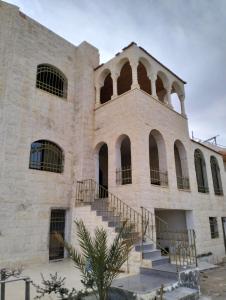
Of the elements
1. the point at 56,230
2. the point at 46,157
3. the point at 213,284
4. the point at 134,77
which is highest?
the point at 134,77

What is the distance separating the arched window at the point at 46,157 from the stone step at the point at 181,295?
7509 millimetres

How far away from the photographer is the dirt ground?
6051mm

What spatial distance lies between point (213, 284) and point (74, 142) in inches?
343

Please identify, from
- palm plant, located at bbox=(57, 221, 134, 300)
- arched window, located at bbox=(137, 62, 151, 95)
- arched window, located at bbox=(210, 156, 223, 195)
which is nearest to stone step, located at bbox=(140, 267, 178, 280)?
palm plant, located at bbox=(57, 221, 134, 300)

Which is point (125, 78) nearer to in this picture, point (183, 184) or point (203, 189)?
point (183, 184)

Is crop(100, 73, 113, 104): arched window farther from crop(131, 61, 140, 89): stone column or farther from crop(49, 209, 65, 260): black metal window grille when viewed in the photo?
crop(49, 209, 65, 260): black metal window grille

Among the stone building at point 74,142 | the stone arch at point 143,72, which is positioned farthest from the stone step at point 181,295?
the stone arch at point 143,72

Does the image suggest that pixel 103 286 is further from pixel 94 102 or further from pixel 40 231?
pixel 94 102

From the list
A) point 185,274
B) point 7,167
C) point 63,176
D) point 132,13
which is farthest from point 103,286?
point 132,13

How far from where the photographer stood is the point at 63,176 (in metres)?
11.0

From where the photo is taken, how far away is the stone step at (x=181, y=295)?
469cm

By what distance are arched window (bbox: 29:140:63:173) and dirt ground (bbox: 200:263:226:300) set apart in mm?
7704

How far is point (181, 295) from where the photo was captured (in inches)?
191

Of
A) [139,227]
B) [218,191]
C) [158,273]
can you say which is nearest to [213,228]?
[218,191]
